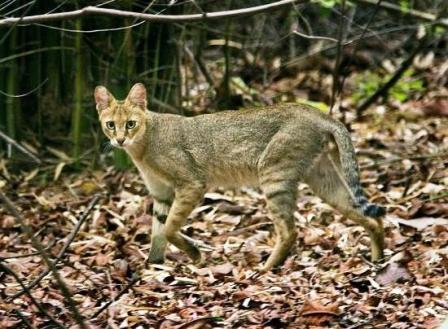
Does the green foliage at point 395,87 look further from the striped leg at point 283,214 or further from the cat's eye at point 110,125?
the cat's eye at point 110,125

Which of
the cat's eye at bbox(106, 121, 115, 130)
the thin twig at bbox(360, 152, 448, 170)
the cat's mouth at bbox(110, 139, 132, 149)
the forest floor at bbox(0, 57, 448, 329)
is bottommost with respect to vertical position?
the forest floor at bbox(0, 57, 448, 329)

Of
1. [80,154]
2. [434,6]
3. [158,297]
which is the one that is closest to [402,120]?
[434,6]

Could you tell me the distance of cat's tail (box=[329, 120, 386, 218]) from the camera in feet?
24.6

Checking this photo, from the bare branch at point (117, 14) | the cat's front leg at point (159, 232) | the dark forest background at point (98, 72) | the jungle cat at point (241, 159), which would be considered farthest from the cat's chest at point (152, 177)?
the bare branch at point (117, 14)

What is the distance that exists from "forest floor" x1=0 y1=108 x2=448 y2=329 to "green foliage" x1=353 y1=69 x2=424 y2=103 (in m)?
1.49

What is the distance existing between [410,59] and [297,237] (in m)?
4.20

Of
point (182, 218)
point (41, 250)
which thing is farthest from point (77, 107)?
point (41, 250)

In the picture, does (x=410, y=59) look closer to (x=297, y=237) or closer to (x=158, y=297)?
(x=297, y=237)

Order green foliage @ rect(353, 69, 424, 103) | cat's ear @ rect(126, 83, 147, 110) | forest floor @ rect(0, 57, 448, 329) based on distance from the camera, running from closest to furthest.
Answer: forest floor @ rect(0, 57, 448, 329) → cat's ear @ rect(126, 83, 147, 110) → green foliage @ rect(353, 69, 424, 103)

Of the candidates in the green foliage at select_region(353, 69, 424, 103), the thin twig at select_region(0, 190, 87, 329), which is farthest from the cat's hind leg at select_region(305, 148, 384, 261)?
the green foliage at select_region(353, 69, 424, 103)

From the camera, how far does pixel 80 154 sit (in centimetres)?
1088

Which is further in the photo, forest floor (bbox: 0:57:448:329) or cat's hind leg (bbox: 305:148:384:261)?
cat's hind leg (bbox: 305:148:384:261)

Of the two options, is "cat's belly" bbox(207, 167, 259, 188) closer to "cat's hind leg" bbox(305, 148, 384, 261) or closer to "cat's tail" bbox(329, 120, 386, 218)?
"cat's hind leg" bbox(305, 148, 384, 261)

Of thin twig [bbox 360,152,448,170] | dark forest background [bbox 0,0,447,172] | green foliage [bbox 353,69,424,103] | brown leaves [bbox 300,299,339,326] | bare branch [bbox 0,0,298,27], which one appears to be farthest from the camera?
green foliage [bbox 353,69,424,103]
